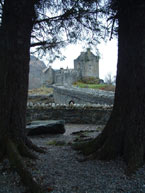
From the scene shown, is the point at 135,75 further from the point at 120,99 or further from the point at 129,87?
Result: the point at 120,99

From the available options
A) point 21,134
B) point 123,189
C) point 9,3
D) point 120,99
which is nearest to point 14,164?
point 21,134

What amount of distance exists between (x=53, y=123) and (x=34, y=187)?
5.42 m

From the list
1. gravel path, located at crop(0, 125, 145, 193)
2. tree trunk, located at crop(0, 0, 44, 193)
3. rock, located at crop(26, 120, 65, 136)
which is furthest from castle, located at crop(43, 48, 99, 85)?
gravel path, located at crop(0, 125, 145, 193)

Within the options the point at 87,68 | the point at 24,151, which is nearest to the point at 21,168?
the point at 24,151

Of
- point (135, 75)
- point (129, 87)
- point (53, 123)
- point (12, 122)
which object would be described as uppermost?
point (135, 75)

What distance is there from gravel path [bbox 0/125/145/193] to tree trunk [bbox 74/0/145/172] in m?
0.25

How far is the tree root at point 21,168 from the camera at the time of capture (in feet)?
10.0

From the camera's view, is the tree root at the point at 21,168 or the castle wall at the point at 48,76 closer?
the tree root at the point at 21,168

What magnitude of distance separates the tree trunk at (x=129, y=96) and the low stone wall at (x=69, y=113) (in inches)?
289

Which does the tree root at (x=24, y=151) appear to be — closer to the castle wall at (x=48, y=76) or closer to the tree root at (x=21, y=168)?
the tree root at (x=21, y=168)

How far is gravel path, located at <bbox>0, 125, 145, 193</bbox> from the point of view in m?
3.15

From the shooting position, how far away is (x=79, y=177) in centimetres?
349

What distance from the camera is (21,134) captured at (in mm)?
4133

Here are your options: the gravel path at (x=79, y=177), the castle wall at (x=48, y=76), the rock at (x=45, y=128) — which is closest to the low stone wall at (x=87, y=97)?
the rock at (x=45, y=128)
